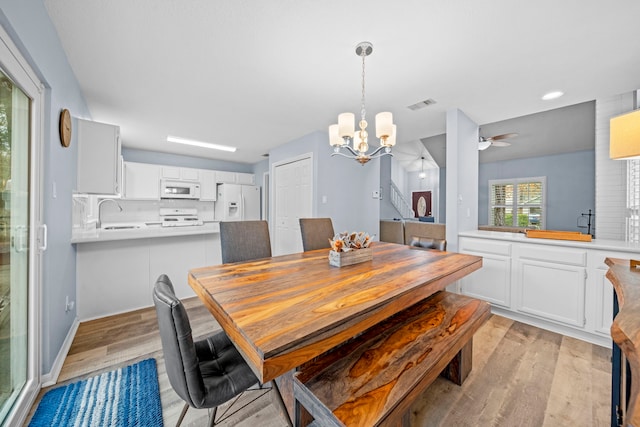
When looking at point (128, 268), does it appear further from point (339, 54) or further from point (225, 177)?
point (225, 177)

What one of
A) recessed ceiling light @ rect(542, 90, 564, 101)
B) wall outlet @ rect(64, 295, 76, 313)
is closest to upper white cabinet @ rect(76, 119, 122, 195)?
wall outlet @ rect(64, 295, 76, 313)

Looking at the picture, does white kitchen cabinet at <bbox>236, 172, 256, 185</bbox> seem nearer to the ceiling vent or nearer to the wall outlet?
the wall outlet

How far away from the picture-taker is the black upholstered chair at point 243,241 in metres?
2.07

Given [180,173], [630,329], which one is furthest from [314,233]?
[180,173]

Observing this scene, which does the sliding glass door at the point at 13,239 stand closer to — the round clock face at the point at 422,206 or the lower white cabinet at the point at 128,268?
the lower white cabinet at the point at 128,268

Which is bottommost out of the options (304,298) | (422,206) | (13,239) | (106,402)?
(106,402)

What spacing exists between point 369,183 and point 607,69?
2.97m

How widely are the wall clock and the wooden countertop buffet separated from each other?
305cm

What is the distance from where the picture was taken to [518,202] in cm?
675

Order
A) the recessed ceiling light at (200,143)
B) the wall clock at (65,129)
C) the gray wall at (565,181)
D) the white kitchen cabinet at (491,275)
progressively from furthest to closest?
the gray wall at (565,181)
the recessed ceiling light at (200,143)
the white kitchen cabinet at (491,275)
the wall clock at (65,129)

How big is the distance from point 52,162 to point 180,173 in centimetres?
404

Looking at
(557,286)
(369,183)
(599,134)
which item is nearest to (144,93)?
(369,183)

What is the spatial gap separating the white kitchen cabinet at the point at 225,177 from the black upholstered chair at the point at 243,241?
14.3ft

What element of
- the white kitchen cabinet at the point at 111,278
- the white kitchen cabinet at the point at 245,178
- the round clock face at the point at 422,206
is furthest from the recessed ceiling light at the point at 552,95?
the round clock face at the point at 422,206
